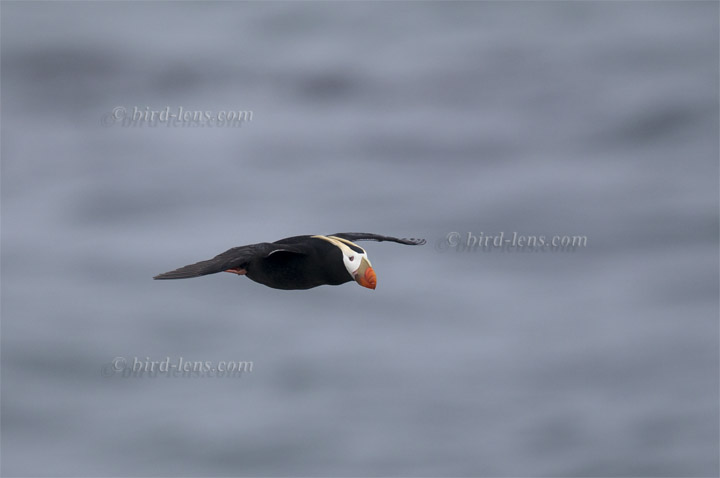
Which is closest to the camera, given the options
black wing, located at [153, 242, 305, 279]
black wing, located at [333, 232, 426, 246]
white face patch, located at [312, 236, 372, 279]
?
black wing, located at [153, 242, 305, 279]

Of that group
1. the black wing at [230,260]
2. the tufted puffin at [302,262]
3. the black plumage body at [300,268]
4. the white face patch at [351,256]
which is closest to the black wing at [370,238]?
the tufted puffin at [302,262]

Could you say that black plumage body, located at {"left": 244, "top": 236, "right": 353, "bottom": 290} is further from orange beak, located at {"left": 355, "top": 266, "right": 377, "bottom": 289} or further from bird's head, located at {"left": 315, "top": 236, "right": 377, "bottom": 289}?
orange beak, located at {"left": 355, "top": 266, "right": 377, "bottom": 289}

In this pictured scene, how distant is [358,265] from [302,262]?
109 cm

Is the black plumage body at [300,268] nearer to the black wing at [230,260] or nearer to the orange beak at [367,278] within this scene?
the black wing at [230,260]

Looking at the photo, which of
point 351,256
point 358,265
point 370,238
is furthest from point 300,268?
point 370,238

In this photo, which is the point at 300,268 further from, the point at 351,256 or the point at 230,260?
the point at 230,260

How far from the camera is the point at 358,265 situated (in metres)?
19.6

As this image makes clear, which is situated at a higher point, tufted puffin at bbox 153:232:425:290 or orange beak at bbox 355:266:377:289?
tufted puffin at bbox 153:232:425:290

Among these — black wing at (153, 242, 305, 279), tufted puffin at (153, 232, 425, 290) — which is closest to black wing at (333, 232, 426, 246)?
tufted puffin at (153, 232, 425, 290)

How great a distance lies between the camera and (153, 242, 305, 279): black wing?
18.0 metres

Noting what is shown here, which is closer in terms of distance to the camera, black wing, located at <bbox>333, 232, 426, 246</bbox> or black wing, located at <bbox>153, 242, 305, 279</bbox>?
black wing, located at <bbox>153, 242, 305, 279</bbox>

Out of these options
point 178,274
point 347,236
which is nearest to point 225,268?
point 178,274

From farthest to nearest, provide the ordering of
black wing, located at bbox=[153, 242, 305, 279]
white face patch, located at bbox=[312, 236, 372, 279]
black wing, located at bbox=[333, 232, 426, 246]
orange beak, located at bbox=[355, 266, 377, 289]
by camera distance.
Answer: black wing, located at bbox=[333, 232, 426, 246]
white face patch, located at bbox=[312, 236, 372, 279]
orange beak, located at bbox=[355, 266, 377, 289]
black wing, located at bbox=[153, 242, 305, 279]

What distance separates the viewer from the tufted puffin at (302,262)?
64.3ft
